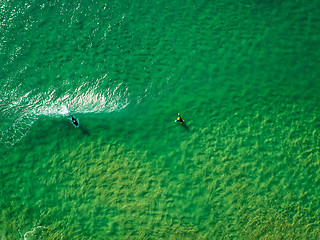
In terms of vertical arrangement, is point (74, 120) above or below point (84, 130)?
above

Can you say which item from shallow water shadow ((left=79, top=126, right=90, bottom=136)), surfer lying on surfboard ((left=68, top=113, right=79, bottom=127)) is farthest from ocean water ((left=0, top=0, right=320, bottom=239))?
surfer lying on surfboard ((left=68, top=113, right=79, bottom=127))

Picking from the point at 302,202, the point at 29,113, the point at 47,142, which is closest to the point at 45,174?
the point at 47,142

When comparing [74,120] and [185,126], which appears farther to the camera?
[185,126]

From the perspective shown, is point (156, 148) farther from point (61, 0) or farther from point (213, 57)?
point (61, 0)

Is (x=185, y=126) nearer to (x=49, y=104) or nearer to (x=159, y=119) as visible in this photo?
(x=159, y=119)

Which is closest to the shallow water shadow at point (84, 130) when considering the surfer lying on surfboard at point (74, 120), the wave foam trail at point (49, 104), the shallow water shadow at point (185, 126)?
the surfer lying on surfboard at point (74, 120)

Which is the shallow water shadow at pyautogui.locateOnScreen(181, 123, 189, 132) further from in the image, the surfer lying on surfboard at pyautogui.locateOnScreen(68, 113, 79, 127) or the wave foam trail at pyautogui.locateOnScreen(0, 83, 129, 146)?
the surfer lying on surfboard at pyautogui.locateOnScreen(68, 113, 79, 127)

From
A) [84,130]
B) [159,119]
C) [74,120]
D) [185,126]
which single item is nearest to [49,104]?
[74,120]
